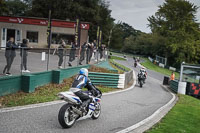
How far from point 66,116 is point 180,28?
56.5m

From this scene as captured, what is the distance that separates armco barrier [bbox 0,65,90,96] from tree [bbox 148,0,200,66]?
155 feet

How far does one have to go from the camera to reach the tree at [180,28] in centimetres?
5800

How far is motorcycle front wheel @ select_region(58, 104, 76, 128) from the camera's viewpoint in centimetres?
704

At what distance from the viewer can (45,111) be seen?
29.7 feet

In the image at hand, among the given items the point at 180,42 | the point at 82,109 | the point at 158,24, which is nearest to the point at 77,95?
the point at 82,109

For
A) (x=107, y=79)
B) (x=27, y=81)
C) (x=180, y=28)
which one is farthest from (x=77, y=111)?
(x=180, y=28)

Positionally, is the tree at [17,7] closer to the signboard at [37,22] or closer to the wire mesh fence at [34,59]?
the signboard at [37,22]

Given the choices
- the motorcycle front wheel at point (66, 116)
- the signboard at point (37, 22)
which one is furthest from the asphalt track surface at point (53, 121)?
the signboard at point (37, 22)

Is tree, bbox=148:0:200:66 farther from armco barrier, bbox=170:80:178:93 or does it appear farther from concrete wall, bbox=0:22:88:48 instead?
armco barrier, bbox=170:80:178:93

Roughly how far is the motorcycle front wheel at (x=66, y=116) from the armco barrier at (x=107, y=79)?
384 inches

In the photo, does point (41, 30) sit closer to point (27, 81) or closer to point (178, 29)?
point (27, 81)

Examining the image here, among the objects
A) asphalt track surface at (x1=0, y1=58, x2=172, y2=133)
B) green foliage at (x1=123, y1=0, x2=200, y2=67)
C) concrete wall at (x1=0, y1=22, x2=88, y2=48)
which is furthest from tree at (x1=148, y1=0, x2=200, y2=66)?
asphalt track surface at (x1=0, y1=58, x2=172, y2=133)

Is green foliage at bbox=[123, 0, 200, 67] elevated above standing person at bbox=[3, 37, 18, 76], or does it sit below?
above

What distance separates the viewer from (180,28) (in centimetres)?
5912
